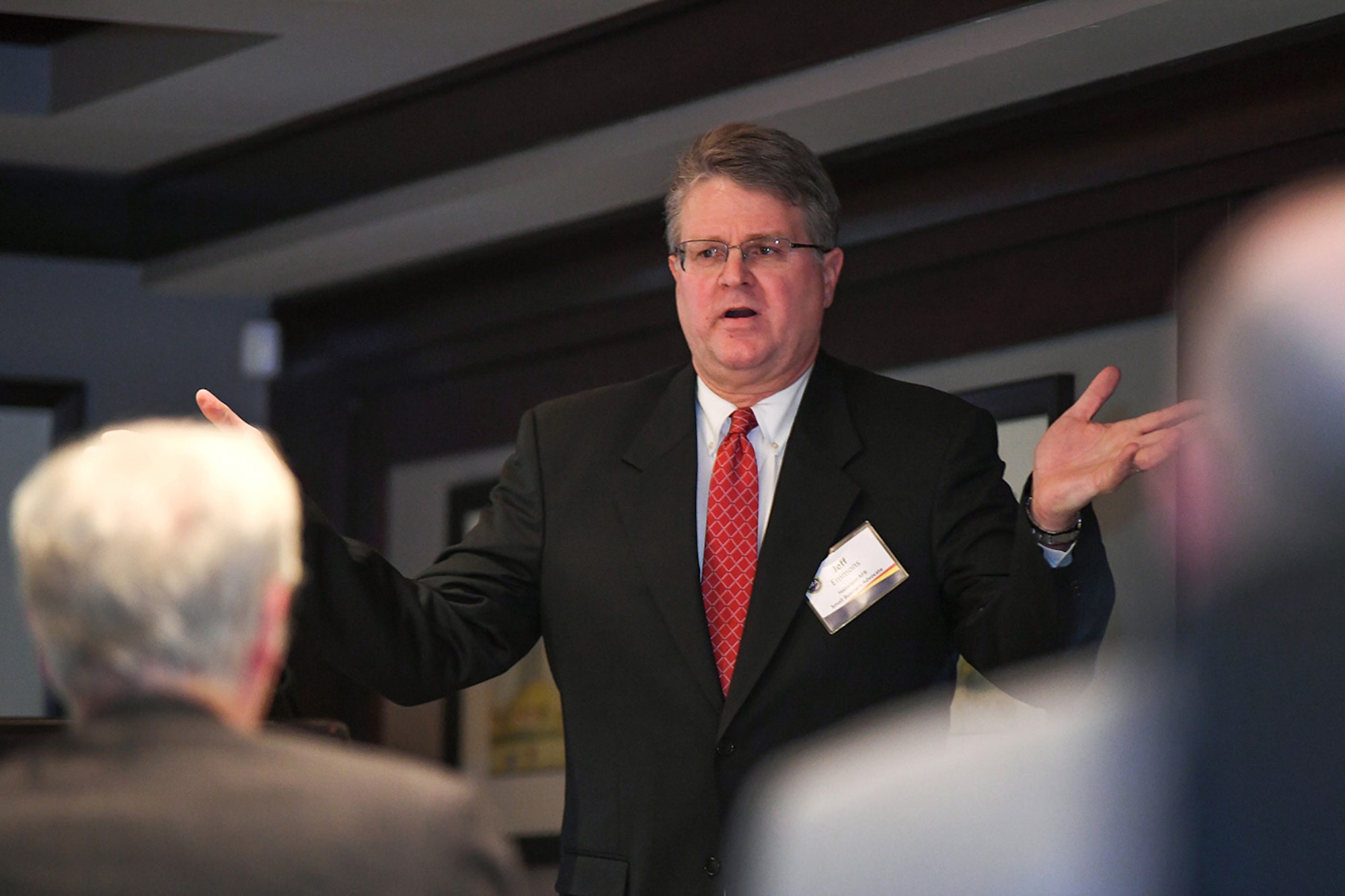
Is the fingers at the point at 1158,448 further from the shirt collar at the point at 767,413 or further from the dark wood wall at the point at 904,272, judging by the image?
the dark wood wall at the point at 904,272

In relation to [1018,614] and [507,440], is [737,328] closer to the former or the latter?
[1018,614]

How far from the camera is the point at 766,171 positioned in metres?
2.54

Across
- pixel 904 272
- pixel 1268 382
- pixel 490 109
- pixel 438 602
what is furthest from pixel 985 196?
pixel 438 602

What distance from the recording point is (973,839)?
318 cm

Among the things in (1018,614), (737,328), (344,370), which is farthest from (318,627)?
(344,370)

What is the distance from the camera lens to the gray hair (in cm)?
254

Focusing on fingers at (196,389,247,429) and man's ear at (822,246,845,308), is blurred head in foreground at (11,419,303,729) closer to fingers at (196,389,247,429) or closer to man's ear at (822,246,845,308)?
fingers at (196,389,247,429)

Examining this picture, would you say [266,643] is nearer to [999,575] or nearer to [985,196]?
[999,575]

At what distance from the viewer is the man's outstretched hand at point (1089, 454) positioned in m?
2.15

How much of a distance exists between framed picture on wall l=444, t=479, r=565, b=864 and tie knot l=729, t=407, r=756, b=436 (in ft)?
6.09

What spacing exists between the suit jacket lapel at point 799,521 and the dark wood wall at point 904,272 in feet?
3.21

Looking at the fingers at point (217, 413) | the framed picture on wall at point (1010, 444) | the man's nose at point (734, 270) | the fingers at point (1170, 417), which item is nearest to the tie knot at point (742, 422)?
the man's nose at point (734, 270)

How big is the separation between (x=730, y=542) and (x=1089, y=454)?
0.53 meters

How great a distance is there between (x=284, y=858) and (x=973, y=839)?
7.49 feet
